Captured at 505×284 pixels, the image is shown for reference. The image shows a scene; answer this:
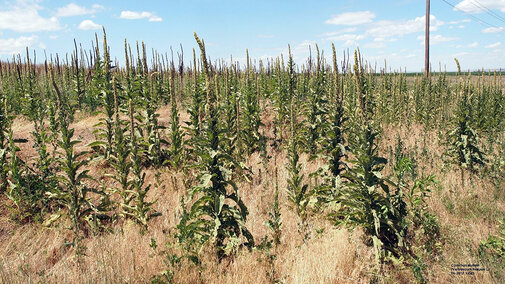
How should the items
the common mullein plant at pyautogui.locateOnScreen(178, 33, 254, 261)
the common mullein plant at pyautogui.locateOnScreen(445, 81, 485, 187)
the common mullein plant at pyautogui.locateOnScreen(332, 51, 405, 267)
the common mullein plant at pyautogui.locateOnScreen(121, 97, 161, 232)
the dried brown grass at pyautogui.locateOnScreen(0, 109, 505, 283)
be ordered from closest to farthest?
1. the dried brown grass at pyautogui.locateOnScreen(0, 109, 505, 283)
2. the common mullein plant at pyautogui.locateOnScreen(178, 33, 254, 261)
3. the common mullein plant at pyautogui.locateOnScreen(332, 51, 405, 267)
4. the common mullein plant at pyautogui.locateOnScreen(121, 97, 161, 232)
5. the common mullein plant at pyautogui.locateOnScreen(445, 81, 485, 187)

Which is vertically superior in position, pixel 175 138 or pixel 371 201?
pixel 175 138

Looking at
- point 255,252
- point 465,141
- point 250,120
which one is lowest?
point 255,252

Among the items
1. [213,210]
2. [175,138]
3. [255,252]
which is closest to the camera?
[255,252]

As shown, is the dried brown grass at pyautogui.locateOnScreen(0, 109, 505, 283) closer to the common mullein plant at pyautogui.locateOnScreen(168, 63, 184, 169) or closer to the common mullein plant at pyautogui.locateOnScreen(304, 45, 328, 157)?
the common mullein plant at pyautogui.locateOnScreen(168, 63, 184, 169)

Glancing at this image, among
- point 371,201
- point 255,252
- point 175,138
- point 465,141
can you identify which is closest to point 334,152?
point 371,201

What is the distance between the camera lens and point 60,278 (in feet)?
13.7

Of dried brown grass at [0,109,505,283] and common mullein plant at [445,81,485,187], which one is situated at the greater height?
common mullein plant at [445,81,485,187]

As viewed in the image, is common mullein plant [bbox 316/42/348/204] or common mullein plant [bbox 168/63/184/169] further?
common mullein plant [bbox 168/63/184/169]

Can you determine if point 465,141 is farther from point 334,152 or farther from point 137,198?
point 137,198

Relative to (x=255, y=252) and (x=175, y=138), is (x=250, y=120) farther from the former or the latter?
(x=255, y=252)

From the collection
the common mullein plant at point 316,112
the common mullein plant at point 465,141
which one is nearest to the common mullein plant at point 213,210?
the common mullein plant at point 316,112

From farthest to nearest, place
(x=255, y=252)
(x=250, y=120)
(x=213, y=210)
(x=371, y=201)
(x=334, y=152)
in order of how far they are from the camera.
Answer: (x=250, y=120)
(x=334, y=152)
(x=371, y=201)
(x=213, y=210)
(x=255, y=252)

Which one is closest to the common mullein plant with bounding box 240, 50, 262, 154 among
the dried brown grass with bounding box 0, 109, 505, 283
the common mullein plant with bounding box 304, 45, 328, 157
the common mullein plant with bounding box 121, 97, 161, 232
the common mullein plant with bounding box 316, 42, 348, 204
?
the common mullein plant with bounding box 304, 45, 328, 157

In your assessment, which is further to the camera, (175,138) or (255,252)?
(175,138)
